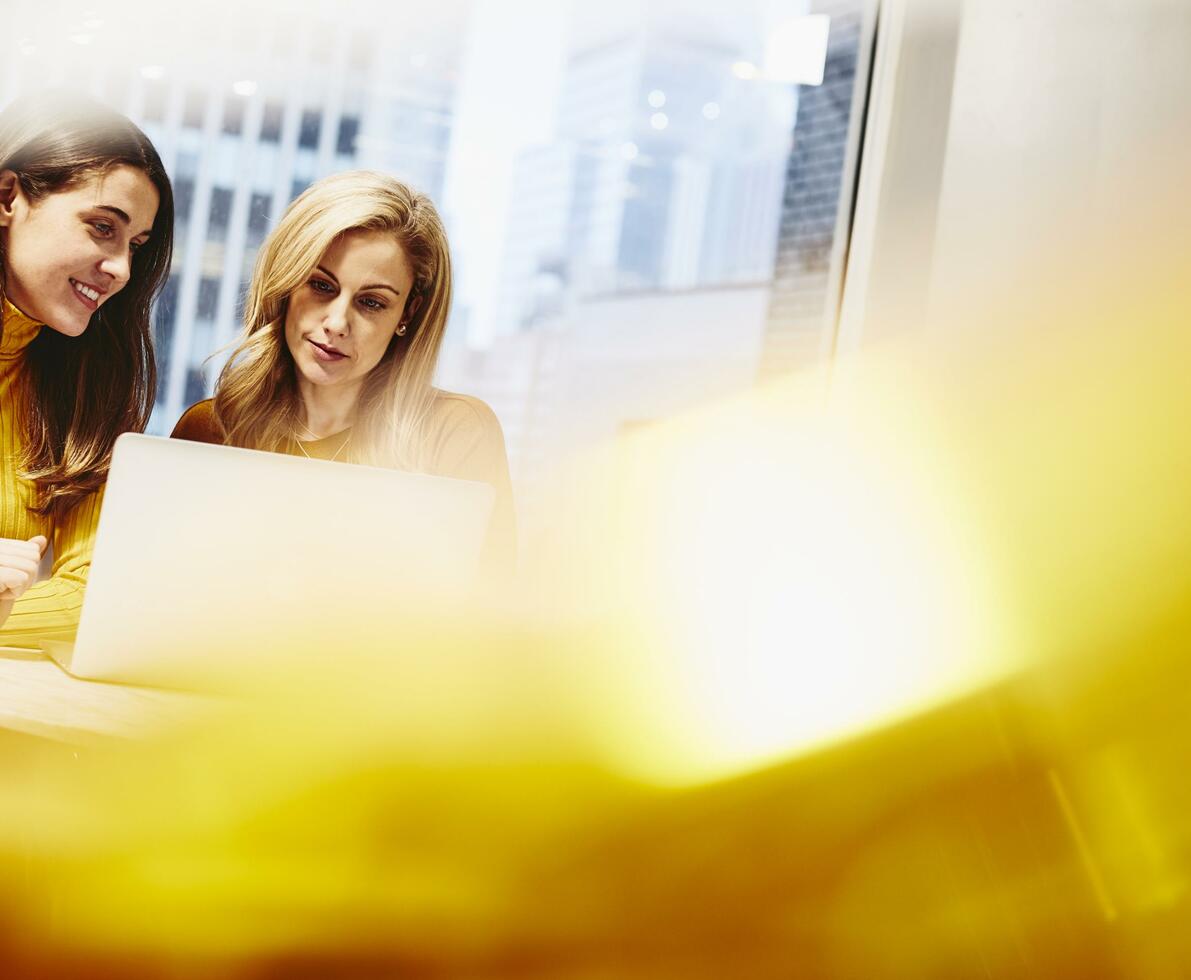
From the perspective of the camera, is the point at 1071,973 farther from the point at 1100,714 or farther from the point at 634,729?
the point at 634,729

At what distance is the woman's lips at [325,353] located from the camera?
175 centimetres

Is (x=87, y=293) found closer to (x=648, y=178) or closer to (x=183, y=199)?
(x=183, y=199)

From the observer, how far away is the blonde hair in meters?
1.73

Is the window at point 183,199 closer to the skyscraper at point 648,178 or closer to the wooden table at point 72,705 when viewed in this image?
the skyscraper at point 648,178

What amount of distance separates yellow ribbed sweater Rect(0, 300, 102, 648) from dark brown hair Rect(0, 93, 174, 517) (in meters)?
0.01

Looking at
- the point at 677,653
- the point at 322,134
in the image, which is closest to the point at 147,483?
the point at 322,134

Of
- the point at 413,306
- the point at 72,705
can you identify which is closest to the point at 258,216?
the point at 413,306

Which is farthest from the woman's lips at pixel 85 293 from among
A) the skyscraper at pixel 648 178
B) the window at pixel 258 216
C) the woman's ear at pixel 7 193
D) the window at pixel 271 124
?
the skyscraper at pixel 648 178

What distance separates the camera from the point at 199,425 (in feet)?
5.64

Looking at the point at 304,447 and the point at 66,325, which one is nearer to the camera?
the point at 66,325

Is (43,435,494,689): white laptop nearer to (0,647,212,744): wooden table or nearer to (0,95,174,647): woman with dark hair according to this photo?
(0,647,212,744): wooden table

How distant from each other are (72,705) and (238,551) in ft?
0.88

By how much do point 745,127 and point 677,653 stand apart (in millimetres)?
909

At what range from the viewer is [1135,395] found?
6.94ft
